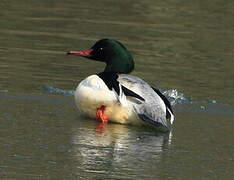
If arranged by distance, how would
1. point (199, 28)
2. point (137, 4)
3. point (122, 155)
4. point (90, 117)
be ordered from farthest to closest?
1. point (137, 4)
2. point (199, 28)
3. point (90, 117)
4. point (122, 155)

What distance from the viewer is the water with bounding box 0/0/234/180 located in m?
8.55

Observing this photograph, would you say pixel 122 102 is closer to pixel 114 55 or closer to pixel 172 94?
pixel 114 55

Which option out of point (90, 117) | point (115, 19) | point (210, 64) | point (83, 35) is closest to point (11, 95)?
point (90, 117)

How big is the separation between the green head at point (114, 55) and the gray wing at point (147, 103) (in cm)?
53

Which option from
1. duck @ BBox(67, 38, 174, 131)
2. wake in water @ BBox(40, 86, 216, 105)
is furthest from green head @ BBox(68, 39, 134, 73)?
wake in water @ BBox(40, 86, 216, 105)

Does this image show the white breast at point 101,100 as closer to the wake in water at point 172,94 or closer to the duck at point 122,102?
the duck at point 122,102

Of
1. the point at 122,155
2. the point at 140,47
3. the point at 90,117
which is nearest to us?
the point at 122,155

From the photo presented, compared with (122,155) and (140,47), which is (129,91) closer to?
(122,155)

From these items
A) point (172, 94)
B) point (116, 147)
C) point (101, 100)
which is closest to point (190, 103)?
point (172, 94)

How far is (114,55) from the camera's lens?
11242mm

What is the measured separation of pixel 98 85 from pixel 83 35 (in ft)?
22.7

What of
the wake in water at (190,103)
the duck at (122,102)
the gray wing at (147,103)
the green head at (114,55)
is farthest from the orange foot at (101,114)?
the wake in water at (190,103)

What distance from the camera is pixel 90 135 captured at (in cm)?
984

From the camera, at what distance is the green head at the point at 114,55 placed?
11.2 metres
